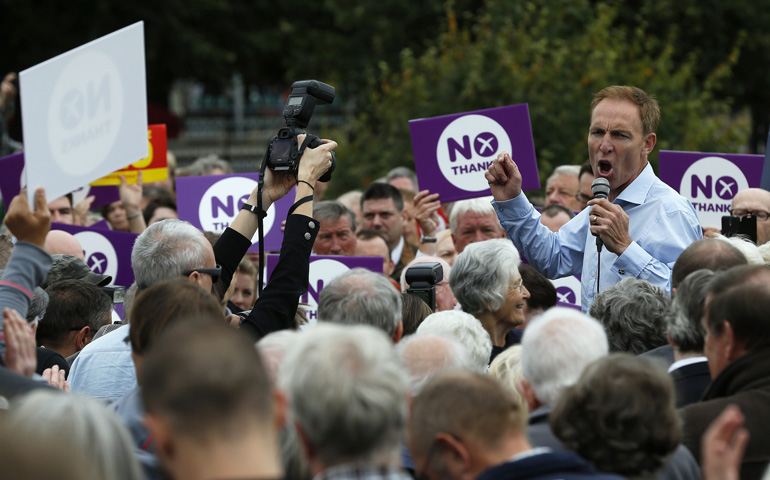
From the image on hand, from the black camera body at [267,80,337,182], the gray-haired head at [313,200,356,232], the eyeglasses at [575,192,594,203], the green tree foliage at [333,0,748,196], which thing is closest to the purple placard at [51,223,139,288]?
the gray-haired head at [313,200,356,232]

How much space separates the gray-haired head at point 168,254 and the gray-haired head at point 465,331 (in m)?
1.04

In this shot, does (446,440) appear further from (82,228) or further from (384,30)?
(384,30)

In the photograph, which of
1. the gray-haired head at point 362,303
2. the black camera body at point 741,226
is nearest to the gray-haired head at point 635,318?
the gray-haired head at point 362,303

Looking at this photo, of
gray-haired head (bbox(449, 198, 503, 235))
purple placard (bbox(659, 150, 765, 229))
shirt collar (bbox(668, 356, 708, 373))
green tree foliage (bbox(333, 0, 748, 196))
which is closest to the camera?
shirt collar (bbox(668, 356, 708, 373))

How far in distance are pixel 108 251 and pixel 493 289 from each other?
9.35 ft

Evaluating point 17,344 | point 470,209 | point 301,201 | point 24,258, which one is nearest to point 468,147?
point 470,209

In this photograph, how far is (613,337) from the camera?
4676 mm

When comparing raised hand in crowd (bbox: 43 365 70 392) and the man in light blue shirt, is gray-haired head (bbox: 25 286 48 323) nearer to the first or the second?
raised hand in crowd (bbox: 43 365 70 392)

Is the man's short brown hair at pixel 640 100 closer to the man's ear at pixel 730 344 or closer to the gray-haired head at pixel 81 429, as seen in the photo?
the man's ear at pixel 730 344

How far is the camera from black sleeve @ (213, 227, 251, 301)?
5.26 metres

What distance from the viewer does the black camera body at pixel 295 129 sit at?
5.14 metres

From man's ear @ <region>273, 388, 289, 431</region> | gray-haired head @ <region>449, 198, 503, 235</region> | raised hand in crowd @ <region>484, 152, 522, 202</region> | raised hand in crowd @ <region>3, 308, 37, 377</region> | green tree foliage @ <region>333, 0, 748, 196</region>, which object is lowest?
man's ear @ <region>273, 388, 289, 431</region>

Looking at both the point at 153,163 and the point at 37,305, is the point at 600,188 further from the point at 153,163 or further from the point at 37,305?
the point at 153,163

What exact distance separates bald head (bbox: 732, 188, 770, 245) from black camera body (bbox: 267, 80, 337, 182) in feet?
9.18
